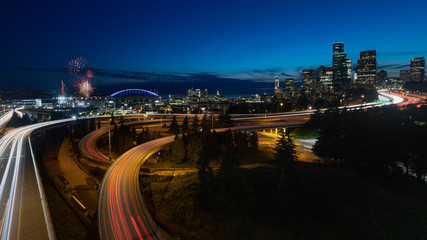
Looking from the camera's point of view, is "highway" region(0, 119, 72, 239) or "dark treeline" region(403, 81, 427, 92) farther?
"dark treeline" region(403, 81, 427, 92)

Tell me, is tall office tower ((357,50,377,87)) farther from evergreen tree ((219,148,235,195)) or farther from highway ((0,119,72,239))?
highway ((0,119,72,239))

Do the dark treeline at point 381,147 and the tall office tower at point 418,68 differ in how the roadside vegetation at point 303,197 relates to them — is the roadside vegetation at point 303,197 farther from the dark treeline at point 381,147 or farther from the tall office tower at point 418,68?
the tall office tower at point 418,68

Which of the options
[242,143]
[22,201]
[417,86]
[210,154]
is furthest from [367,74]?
[22,201]

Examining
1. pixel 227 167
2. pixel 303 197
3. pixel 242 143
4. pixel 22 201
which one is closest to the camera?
pixel 22 201

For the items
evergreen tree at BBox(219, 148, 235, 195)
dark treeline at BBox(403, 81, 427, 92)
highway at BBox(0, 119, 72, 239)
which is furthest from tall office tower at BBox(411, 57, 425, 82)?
highway at BBox(0, 119, 72, 239)

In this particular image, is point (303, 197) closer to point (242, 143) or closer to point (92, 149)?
point (242, 143)

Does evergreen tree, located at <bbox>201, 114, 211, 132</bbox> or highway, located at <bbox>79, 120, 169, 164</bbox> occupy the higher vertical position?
evergreen tree, located at <bbox>201, 114, 211, 132</bbox>

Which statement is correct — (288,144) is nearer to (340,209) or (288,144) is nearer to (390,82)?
(340,209)

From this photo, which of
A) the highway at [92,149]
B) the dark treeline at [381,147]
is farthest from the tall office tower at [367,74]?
the highway at [92,149]
